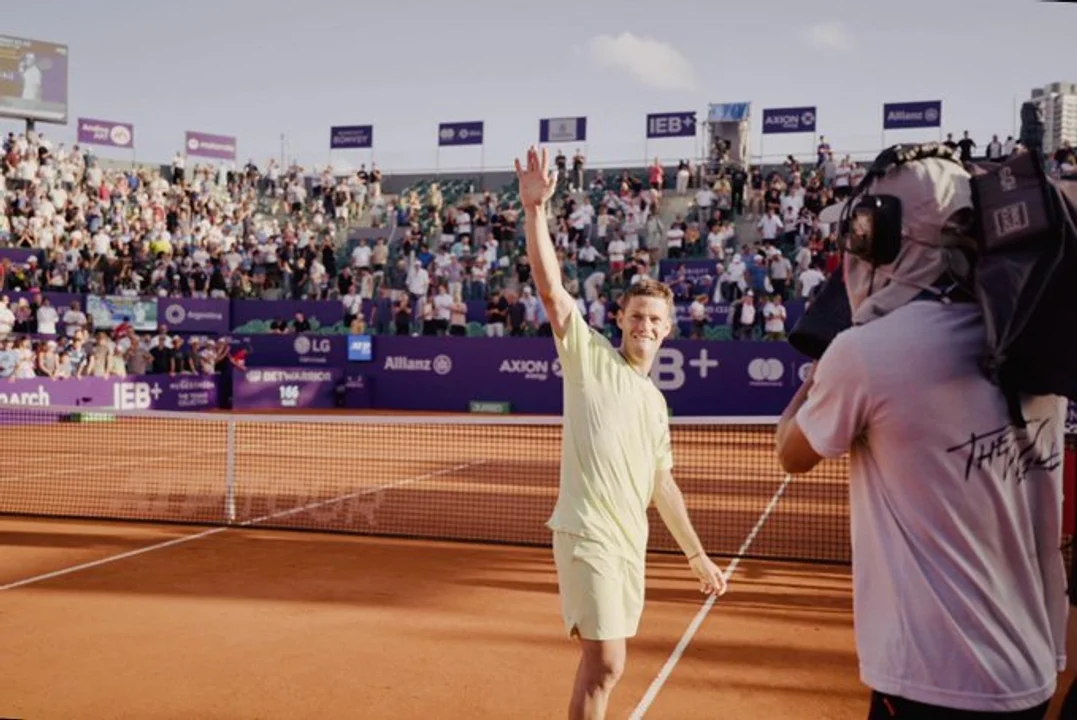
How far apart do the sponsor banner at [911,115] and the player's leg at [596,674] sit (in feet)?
105

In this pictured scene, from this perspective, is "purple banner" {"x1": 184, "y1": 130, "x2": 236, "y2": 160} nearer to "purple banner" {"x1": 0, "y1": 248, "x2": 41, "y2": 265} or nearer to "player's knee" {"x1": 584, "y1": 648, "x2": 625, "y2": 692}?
"purple banner" {"x1": 0, "y1": 248, "x2": 41, "y2": 265}

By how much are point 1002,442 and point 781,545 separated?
8.86 meters

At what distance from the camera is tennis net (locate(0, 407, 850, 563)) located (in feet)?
37.6

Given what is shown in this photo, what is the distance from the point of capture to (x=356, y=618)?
767 centimetres

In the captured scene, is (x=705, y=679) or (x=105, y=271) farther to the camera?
(x=105, y=271)

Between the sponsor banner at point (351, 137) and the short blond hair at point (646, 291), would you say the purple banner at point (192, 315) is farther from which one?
the short blond hair at point (646, 291)

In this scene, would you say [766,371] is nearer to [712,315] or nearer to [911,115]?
[712,315]

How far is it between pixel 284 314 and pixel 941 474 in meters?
28.2

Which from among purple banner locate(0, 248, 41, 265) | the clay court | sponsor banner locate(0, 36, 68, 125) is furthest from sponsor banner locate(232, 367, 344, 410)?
sponsor banner locate(0, 36, 68, 125)

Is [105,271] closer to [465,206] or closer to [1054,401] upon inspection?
[465,206]

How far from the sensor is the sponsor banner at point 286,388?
26234 millimetres

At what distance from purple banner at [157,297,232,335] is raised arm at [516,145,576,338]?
26.6 metres

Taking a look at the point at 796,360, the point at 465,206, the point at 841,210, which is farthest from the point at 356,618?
the point at 465,206

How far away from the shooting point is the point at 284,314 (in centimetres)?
2917
